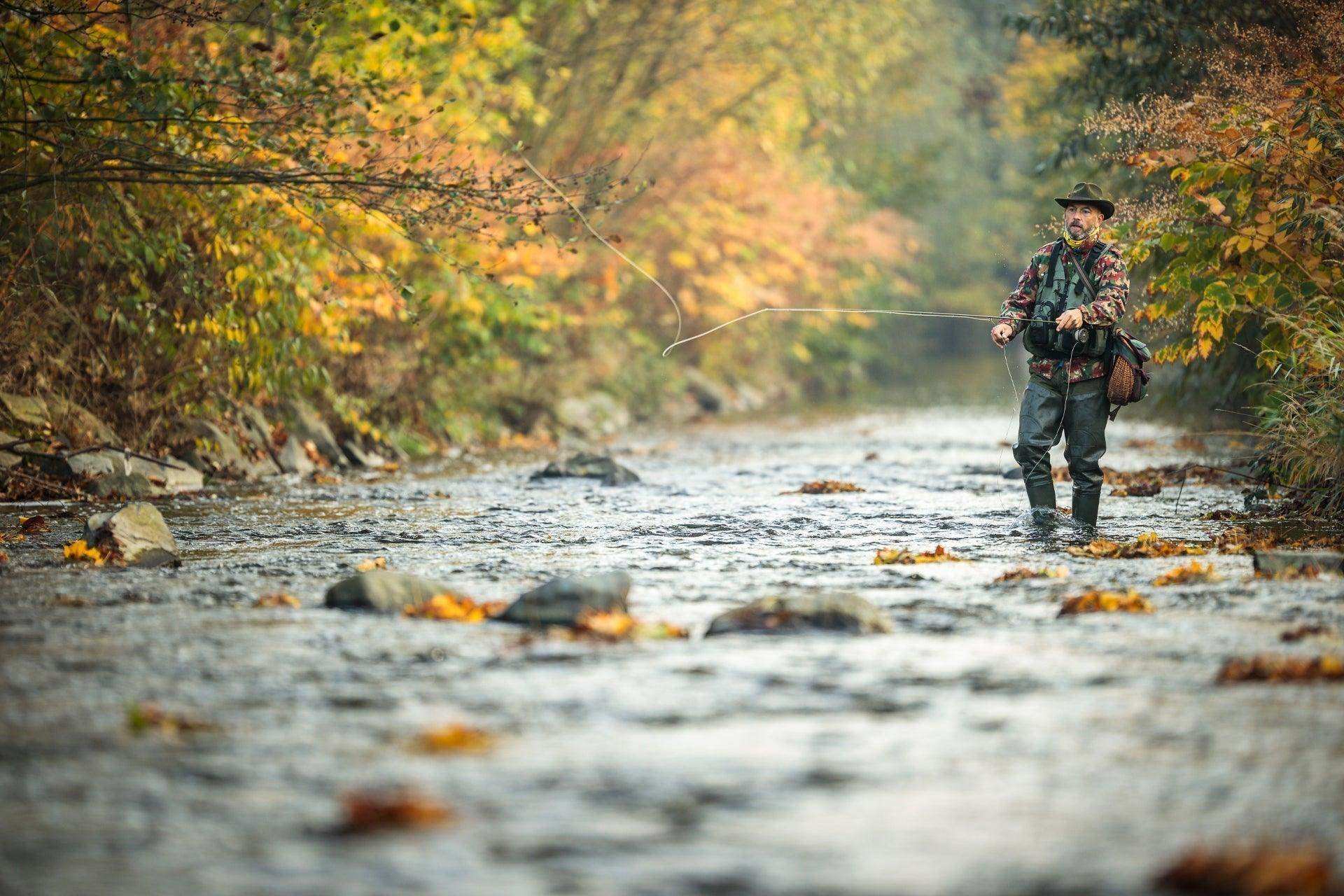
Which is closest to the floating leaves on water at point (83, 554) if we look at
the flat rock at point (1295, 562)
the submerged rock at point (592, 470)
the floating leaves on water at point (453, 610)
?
the floating leaves on water at point (453, 610)

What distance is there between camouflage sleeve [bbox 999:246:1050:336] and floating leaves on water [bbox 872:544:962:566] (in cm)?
175

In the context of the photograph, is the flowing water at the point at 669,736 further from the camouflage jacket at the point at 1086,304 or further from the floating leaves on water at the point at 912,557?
the camouflage jacket at the point at 1086,304

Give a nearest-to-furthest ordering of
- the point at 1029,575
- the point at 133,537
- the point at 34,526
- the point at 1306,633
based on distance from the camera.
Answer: the point at 1306,633, the point at 1029,575, the point at 133,537, the point at 34,526

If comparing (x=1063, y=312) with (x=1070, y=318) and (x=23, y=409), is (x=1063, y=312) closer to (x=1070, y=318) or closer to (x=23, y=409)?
(x=1070, y=318)

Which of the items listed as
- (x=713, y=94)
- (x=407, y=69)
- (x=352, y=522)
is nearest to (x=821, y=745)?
(x=352, y=522)

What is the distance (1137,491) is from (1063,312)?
3.26 m

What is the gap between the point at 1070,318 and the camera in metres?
9.12

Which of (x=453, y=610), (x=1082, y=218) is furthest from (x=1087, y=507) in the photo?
(x=453, y=610)

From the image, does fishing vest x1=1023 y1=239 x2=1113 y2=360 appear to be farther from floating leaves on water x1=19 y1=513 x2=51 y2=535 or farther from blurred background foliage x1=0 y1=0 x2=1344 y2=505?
floating leaves on water x1=19 y1=513 x2=51 y2=535

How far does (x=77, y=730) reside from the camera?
4.52 meters

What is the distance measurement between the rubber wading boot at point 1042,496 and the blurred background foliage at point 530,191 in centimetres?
165

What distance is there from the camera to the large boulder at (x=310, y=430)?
15578 mm

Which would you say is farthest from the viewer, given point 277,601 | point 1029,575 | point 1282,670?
point 1029,575

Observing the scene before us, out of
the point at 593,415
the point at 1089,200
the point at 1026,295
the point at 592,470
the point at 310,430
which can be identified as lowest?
the point at 593,415
